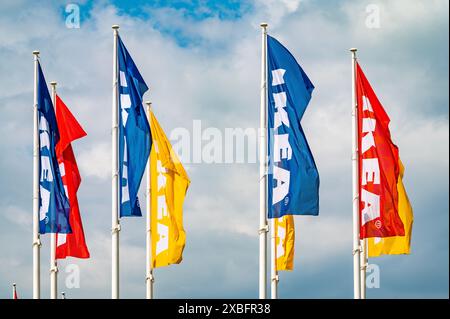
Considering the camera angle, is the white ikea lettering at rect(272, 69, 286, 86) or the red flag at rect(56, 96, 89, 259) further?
the red flag at rect(56, 96, 89, 259)

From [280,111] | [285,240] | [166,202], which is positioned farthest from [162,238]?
[285,240]

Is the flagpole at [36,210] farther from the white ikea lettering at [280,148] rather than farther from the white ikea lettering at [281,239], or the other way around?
the white ikea lettering at [281,239]

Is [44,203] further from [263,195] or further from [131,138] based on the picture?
[263,195]

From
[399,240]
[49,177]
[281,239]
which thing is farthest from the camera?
[281,239]

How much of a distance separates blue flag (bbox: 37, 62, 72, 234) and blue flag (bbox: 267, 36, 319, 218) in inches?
341

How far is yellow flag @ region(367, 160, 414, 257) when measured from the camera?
48719 mm

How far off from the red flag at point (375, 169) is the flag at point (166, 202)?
7.21m

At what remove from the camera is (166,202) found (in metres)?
46.2

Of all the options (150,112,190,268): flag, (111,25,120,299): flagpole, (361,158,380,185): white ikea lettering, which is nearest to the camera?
(111,25,120,299): flagpole

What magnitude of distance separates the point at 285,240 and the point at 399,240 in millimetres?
6691

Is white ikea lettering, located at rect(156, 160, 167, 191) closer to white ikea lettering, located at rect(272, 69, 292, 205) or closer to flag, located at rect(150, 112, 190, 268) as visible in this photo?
flag, located at rect(150, 112, 190, 268)

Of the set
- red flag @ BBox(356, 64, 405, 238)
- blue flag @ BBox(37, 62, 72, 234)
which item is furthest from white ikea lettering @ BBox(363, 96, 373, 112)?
blue flag @ BBox(37, 62, 72, 234)

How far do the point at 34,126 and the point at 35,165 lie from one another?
60.5 inches
